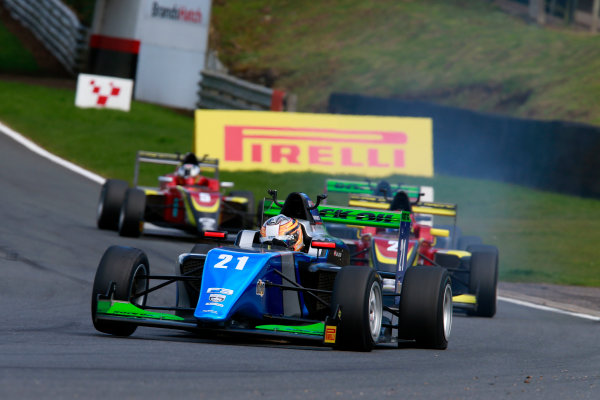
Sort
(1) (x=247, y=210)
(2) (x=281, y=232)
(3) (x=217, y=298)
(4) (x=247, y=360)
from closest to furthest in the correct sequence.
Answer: (4) (x=247, y=360) < (3) (x=217, y=298) < (2) (x=281, y=232) < (1) (x=247, y=210)

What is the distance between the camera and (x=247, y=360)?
7180mm

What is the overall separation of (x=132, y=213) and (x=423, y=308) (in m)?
8.37

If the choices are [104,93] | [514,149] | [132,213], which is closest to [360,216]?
[132,213]

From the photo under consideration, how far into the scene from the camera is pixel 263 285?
8.17m

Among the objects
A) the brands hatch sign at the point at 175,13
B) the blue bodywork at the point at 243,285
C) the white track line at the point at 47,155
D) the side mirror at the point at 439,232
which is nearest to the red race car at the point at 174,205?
the side mirror at the point at 439,232

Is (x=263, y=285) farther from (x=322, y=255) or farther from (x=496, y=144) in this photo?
(x=496, y=144)

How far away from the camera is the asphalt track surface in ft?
19.7

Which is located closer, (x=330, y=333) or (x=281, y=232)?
(x=330, y=333)

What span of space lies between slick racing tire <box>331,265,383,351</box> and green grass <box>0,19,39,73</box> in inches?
1188

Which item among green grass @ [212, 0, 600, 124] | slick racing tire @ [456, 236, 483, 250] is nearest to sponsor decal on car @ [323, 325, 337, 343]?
slick racing tire @ [456, 236, 483, 250]

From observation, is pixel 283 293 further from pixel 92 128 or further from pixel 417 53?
pixel 417 53

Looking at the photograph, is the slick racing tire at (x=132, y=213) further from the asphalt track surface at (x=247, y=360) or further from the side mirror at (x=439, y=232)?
the side mirror at (x=439, y=232)

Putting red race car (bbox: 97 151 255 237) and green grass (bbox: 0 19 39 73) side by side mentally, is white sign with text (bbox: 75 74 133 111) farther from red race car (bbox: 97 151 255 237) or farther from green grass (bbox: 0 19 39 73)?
red race car (bbox: 97 151 255 237)

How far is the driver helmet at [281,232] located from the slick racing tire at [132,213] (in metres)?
7.46
